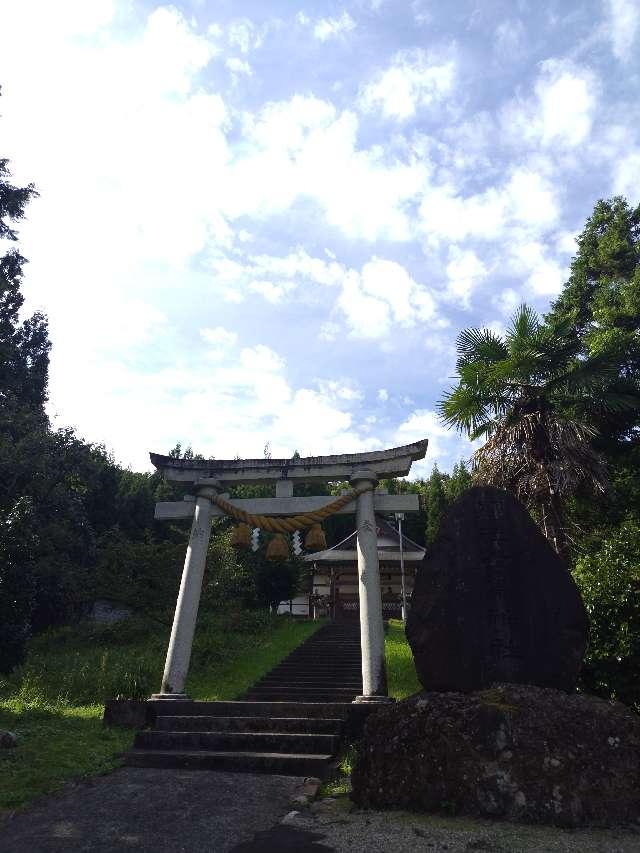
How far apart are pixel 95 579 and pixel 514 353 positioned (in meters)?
15.5

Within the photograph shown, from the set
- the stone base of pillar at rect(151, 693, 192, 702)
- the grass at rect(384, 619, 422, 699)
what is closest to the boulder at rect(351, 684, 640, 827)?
the grass at rect(384, 619, 422, 699)

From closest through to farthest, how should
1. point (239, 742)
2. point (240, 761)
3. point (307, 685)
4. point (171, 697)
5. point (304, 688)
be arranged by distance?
1. point (240, 761)
2. point (239, 742)
3. point (171, 697)
4. point (304, 688)
5. point (307, 685)

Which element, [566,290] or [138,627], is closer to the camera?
[138,627]

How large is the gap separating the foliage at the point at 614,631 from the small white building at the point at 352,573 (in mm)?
18907

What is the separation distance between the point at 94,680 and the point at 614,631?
1082cm

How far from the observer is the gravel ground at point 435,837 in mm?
3838

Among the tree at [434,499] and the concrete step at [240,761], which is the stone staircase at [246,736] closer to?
the concrete step at [240,761]

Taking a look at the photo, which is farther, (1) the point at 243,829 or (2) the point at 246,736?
(2) the point at 246,736

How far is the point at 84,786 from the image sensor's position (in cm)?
584

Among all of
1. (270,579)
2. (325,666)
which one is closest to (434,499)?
(270,579)

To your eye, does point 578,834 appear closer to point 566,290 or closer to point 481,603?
point 481,603

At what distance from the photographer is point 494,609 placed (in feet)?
20.5

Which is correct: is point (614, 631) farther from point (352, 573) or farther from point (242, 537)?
point (352, 573)

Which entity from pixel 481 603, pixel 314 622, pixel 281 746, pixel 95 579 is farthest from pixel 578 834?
pixel 314 622
